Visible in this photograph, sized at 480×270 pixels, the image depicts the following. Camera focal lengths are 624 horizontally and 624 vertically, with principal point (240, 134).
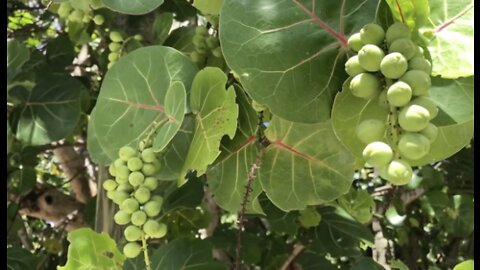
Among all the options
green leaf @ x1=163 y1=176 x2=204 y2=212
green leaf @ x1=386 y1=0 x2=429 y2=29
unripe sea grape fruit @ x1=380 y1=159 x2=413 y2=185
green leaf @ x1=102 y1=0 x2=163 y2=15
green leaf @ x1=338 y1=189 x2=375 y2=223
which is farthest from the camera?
green leaf @ x1=338 y1=189 x2=375 y2=223

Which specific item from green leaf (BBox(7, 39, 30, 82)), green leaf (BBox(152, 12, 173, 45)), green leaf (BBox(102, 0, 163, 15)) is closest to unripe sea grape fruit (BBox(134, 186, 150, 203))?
green leaf (BBox(102, 0, 163, 15))

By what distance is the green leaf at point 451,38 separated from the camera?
22.8 inches

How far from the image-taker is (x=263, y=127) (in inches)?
34.2

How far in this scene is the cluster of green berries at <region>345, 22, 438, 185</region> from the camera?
473 mm

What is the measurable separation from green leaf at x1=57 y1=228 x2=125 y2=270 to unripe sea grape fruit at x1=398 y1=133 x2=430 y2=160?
0.56 meters

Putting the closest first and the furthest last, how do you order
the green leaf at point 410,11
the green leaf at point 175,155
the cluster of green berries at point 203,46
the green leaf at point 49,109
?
the green leaf at point 410,11, the green leaf at point 175,155, the cluster of green berries at point 203,46, the green leaf at point 49,109

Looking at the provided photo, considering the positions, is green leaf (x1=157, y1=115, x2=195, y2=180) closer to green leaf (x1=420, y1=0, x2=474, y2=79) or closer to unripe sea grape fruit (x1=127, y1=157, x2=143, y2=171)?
unripe sea grape fruit (x1=127, y1=157, x2=143, y2=171)

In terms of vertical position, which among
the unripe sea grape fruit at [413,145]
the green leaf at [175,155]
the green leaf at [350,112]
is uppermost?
the unripe sea grape fruit at [413,145]

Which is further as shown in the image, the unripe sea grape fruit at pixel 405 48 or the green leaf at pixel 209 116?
the green leaf at pixel 209 116

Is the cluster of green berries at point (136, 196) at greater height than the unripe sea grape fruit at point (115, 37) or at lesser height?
greater

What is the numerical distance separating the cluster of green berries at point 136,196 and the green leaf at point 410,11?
373mm

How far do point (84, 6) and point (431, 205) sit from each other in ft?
3.73

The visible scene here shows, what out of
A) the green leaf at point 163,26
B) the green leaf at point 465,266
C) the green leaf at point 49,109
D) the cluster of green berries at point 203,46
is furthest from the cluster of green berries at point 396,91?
the green leaf at point 49,109

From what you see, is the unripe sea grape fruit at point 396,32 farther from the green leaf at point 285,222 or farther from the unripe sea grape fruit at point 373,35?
the green leaf at point 285,222
